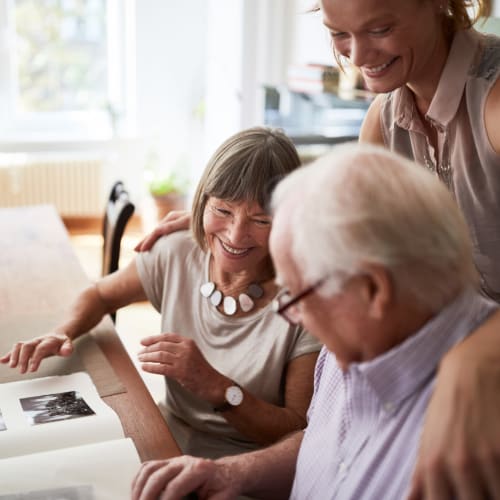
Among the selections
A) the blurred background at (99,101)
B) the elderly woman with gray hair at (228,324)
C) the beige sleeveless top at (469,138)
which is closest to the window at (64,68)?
the blurred background at (99,101)

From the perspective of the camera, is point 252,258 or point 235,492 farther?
point 252,258

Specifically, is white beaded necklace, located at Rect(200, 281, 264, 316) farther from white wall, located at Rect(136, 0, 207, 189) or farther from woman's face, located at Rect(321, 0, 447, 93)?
white wall, located at Rect(136, 0, 207, 189)

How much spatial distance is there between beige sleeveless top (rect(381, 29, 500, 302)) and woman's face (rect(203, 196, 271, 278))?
1.16 ft

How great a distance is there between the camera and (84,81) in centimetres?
555

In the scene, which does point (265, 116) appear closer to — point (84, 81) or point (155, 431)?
point (84, 81)

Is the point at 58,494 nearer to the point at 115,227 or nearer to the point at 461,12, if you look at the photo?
the point at 461,12

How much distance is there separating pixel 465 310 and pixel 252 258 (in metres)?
0.75

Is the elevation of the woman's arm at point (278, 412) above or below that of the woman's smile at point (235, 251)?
below

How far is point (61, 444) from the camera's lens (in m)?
1.20

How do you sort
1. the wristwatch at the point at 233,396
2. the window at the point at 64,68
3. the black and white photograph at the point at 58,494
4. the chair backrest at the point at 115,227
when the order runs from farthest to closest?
the window at the point at 64,68
the chair backrest at the point at 115,227
the wristwatch at the point at 233,396
the black and white photograph at the point at 58,494

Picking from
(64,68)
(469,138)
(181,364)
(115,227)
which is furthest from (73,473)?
(64,68)

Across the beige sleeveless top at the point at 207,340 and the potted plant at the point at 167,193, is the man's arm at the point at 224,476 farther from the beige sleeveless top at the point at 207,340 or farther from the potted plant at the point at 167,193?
the potted plant at the point at 167,193

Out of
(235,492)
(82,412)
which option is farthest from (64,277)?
(235,492)

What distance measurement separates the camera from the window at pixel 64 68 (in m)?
5.27
